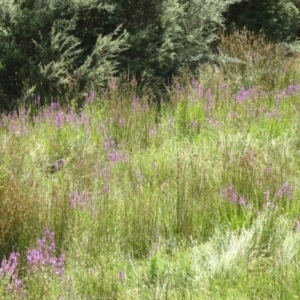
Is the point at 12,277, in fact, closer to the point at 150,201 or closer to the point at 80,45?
the point at 150,201

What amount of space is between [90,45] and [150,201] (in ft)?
11.2

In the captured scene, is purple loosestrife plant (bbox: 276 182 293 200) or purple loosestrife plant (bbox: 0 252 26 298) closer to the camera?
purple loosestrife plant (bbox: 0 252 26 298)

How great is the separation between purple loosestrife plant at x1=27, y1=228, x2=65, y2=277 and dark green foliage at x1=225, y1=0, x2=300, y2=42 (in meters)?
7.20

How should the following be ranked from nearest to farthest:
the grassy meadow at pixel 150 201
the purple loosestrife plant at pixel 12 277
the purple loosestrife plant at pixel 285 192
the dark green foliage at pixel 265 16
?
the purple loosestrife plant at pixel 12 277 → the grassy meadow at pixel 150 201 → the purple loosestrife plant at pixel 285 192 → the dark green foliage at pixel 265 16

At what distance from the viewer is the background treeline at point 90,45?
19.5 feet

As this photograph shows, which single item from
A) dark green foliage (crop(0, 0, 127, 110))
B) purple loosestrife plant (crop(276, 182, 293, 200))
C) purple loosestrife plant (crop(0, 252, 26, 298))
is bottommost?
purple loosestrife plant (crop(0, 252, 26, 298))

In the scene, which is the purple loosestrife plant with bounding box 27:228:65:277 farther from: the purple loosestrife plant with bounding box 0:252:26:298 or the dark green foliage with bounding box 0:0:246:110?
the dark green foliage with bounding box 0:0:246:110

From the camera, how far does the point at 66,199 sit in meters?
3.40

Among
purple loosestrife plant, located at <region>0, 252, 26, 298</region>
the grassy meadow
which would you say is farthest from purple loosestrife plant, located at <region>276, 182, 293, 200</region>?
purple loosestrife plant, located at <region>0, 252, 26, 298</region>

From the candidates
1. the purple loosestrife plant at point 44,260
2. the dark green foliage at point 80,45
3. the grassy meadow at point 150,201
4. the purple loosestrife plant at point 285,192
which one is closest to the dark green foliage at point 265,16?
the dark green foliage at point 80,45

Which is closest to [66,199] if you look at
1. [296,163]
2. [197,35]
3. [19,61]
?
[296,163]

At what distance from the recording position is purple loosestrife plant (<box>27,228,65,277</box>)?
276cm

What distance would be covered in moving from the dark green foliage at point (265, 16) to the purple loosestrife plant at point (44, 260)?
720 centimetres

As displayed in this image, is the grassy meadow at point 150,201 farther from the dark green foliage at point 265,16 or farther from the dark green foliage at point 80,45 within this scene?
the dark green foliage at point 265,16
